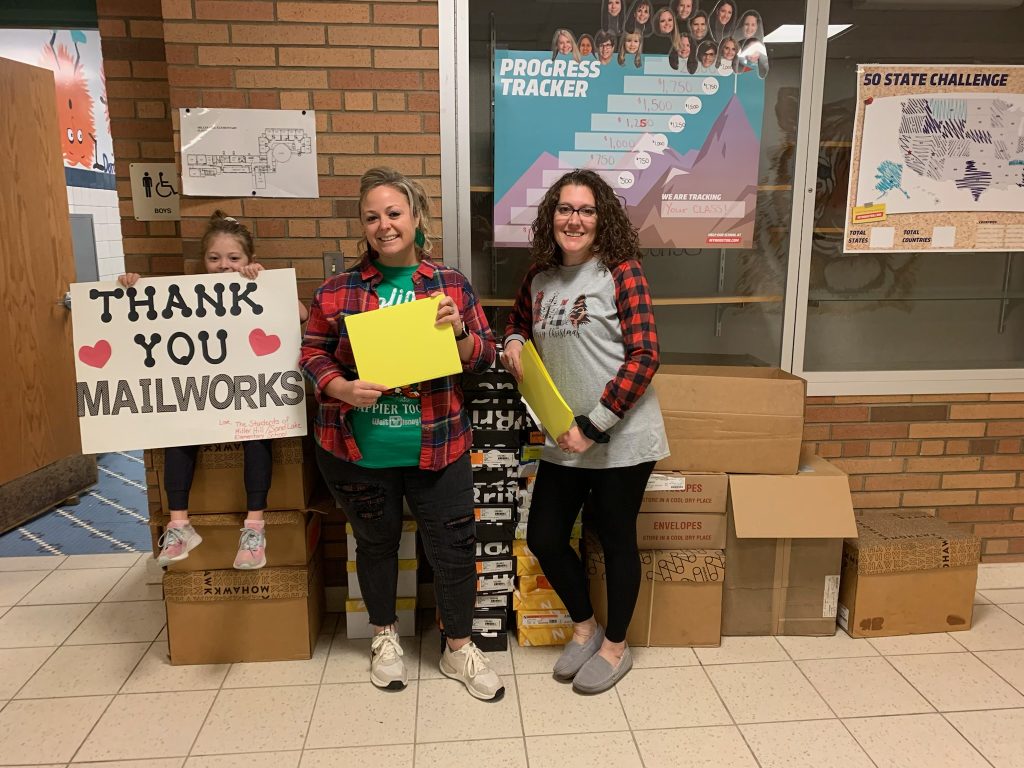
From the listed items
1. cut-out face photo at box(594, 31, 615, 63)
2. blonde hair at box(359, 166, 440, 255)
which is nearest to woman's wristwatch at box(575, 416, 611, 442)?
blonde hair at box(359, 166, 440, 255)

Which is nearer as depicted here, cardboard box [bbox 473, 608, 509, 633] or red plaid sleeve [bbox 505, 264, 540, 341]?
red plaid sleeve [bbox 505, 264, 540, 341]

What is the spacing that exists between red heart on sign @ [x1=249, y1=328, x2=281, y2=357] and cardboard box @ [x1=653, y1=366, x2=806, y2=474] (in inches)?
45.3

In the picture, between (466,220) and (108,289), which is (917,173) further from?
(108,289)

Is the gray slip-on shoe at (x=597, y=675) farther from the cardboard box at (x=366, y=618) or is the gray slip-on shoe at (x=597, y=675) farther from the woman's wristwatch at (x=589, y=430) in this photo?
the woman's wristwatch at (x=589, y=430)

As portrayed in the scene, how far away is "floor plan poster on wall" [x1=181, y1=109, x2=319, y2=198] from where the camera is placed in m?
2.25

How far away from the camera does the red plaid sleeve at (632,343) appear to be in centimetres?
187

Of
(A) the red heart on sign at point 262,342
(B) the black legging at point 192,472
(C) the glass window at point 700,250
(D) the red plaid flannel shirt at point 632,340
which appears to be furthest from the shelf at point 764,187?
(B) the black legging at point 192,472

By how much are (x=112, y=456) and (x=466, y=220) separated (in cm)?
324

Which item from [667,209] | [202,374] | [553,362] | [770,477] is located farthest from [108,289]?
[770,477]

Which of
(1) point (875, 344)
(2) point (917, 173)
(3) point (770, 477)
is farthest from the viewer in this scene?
(1) point (875, 344)

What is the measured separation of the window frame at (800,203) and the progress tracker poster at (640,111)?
0.14 m

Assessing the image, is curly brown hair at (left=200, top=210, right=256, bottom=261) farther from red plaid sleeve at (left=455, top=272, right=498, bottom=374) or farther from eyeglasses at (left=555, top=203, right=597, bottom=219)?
eyeglasses at (left=555, top=203, right=597, bottom=219)

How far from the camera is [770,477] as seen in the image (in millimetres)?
2254

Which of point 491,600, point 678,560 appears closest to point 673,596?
point 678,560
